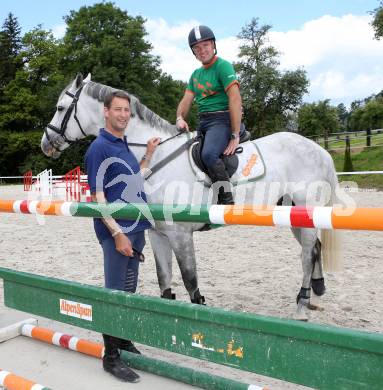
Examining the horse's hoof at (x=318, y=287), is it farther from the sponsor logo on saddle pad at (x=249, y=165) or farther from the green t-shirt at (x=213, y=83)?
the green t-shirt at (x=213, y=83)

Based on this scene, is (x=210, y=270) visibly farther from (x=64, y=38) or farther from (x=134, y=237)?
(x=64, y=38)

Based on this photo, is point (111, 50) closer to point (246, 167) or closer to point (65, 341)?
point (246, 167)

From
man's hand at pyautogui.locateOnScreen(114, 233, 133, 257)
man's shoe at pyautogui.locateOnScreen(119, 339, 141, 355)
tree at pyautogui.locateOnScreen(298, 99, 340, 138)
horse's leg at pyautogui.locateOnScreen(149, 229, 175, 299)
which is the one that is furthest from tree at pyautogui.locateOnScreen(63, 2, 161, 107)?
man's hand at pyautogui.locateOnScreen(114, 233, 133, 257)

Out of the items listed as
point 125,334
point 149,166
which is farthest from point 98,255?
point 125,334

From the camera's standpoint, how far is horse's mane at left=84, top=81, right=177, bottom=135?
4078 mm

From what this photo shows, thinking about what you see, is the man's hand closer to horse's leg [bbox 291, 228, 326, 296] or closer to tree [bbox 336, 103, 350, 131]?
horse's leg [bbox 291, 228, 326, 296]

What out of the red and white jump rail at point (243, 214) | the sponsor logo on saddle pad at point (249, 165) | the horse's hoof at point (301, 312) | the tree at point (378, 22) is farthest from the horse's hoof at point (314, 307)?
the tree at point (378, 22)

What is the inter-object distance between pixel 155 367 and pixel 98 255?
173 inches

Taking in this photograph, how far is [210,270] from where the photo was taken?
241 inches

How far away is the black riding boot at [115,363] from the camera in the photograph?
287 cm

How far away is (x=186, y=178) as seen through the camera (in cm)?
399

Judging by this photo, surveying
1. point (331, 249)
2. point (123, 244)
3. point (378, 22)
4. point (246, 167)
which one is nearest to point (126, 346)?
point (123, 244)

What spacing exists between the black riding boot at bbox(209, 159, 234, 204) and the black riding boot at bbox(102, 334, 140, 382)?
1.60 meters

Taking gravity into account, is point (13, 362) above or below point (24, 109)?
below
